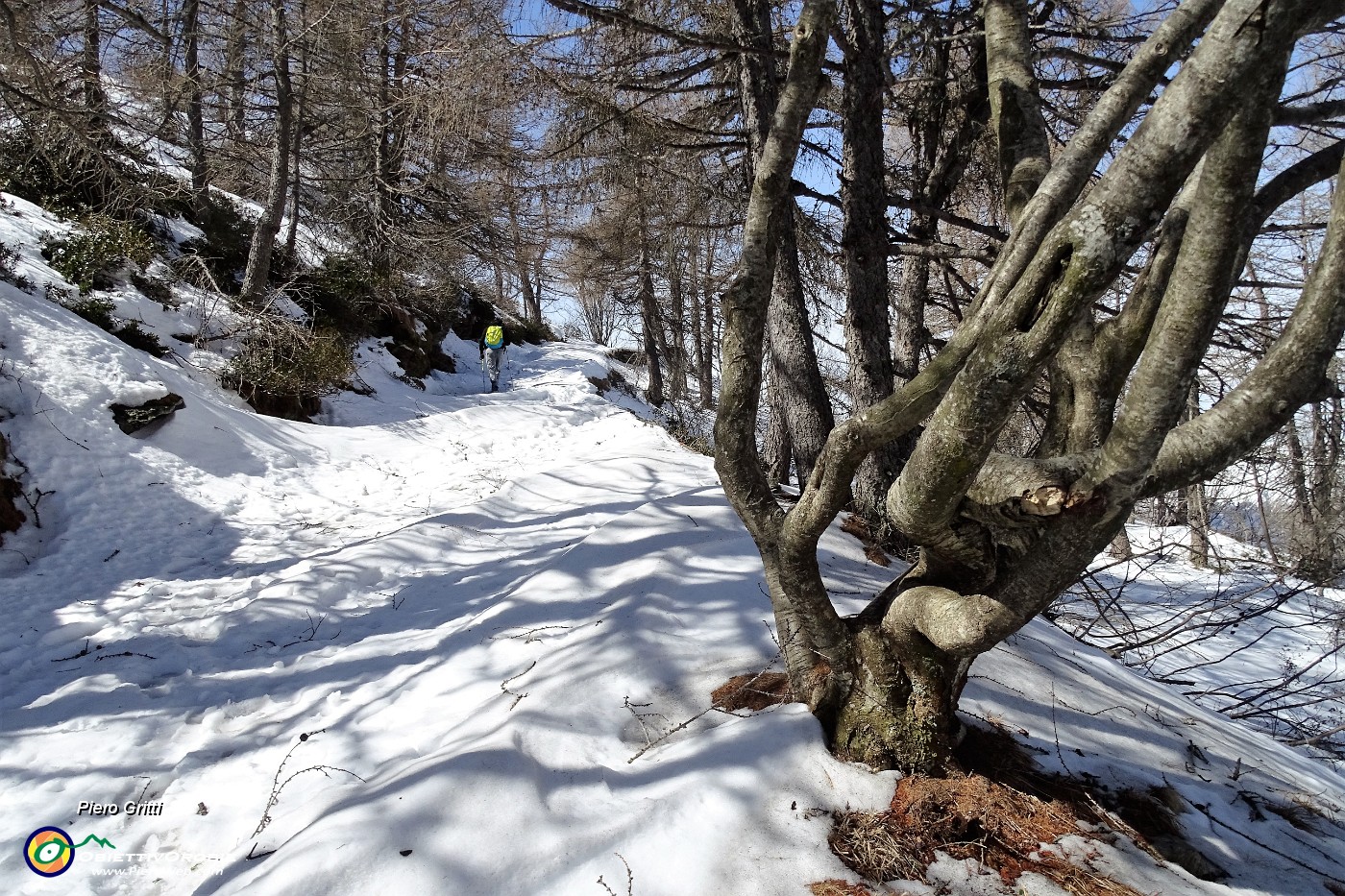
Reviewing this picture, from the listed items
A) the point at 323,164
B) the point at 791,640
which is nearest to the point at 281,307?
the point at 323,164

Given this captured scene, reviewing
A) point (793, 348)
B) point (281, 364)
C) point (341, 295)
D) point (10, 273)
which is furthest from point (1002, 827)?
point (341, 295)

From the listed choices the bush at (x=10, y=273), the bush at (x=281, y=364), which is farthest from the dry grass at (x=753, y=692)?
the bush at (x=10, y=273)

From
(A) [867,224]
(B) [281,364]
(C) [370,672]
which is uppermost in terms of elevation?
(A) [867,224]

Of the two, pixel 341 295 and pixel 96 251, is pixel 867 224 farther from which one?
pixel 341 295

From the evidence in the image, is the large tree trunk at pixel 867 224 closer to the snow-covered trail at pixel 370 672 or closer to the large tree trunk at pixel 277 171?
the snow-covered trail at pixel 370 672

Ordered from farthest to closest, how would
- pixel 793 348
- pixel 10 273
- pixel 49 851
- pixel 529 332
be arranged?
pixel 529 332 → pixel 10 273 → pixel 793 348 → pixel 49 851

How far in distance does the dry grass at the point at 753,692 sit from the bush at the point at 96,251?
27.4 ft

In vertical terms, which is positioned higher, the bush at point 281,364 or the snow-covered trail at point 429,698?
the bush at point 281,364

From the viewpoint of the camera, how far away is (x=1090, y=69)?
552cm

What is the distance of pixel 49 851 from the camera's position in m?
2.29

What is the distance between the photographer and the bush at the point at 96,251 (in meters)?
7.11

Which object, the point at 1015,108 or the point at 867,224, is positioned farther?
the point at 867,224

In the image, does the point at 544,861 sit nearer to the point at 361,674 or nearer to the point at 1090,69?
the point at 361,674

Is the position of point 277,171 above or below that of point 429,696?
above
